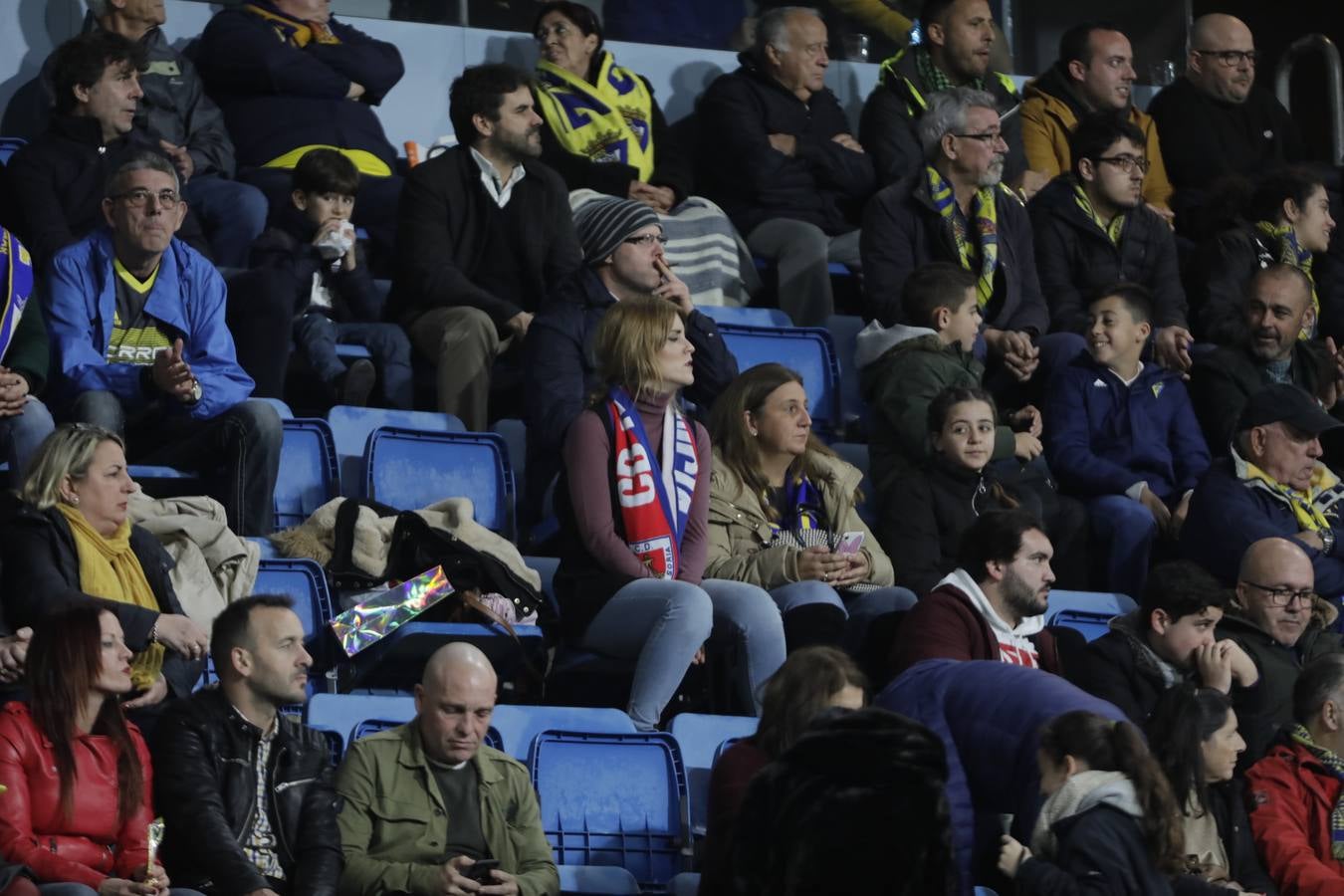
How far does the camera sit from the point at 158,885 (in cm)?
449

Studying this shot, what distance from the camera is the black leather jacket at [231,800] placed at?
4680mm

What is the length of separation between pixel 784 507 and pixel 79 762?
2306 mm

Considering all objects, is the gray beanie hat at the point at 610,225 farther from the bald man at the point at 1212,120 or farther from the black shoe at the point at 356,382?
the bald man at the point at 1212,120

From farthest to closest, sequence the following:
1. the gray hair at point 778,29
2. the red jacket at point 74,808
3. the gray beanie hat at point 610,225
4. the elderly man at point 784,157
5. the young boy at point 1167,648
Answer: the gray hair at point 778,29, the elderly man at point 784,157, the gray beanie hat at point 610,225, the young boy at point 1167,648, the red jacket at point 74,808

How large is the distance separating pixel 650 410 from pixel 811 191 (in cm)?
254

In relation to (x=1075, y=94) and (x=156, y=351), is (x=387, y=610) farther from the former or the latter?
(x=1075, y=94)

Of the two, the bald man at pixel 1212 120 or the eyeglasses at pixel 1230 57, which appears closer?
the bald man at pixel 1212 120

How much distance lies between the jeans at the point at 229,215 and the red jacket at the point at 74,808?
2.92 meters

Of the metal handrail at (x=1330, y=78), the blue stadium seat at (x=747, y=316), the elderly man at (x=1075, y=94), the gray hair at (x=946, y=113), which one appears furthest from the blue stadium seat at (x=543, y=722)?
the metal handrail at (x=1330, y=78)

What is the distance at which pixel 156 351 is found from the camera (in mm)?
6262

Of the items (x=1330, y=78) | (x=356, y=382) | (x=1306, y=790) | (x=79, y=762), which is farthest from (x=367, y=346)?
(x=1330, y=78)

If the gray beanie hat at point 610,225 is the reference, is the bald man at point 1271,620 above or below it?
below

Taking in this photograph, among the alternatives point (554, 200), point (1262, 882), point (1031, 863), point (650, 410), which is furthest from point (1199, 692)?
point (554, 200)

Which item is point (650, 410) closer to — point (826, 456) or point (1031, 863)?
point (826, 456)
